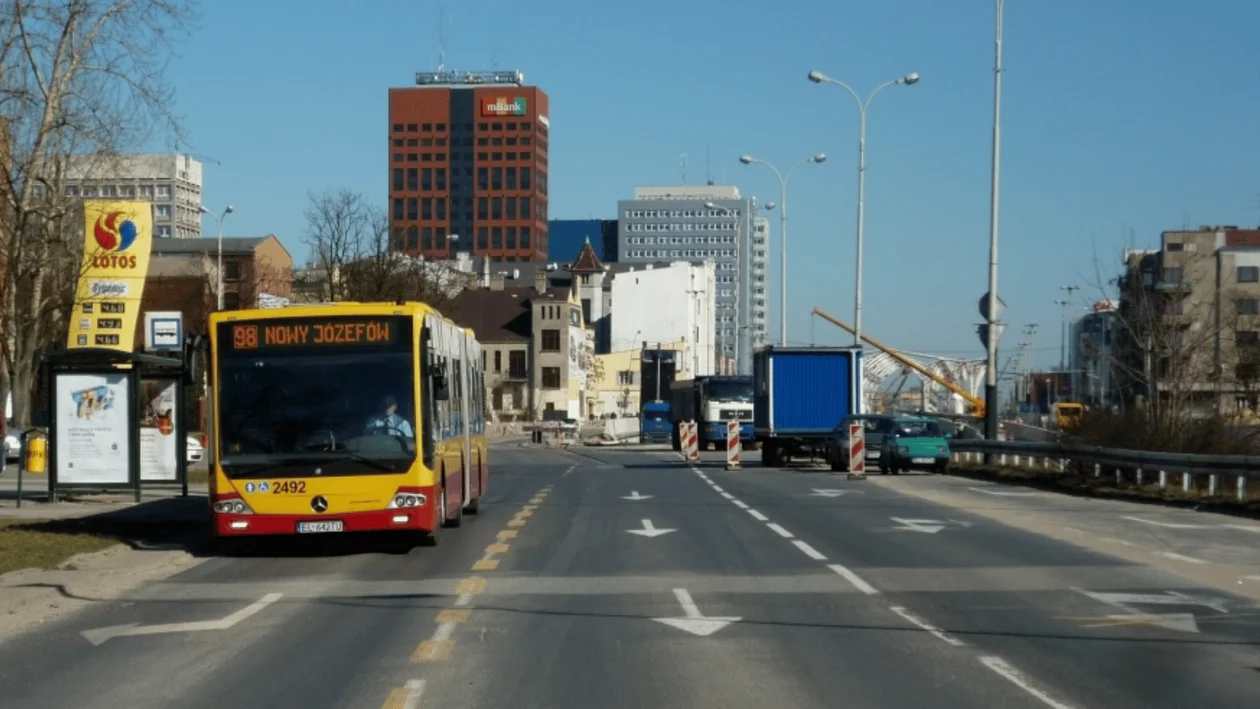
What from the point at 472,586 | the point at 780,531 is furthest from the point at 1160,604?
the point at 780,531

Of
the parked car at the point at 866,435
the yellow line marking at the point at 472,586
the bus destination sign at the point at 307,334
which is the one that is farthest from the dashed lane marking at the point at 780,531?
the parked car at the point at 866,435

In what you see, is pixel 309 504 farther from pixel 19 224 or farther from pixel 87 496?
pixel 87 496

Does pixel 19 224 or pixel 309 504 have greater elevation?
pixel 19 224

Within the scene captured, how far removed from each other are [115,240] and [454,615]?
17.9 meters

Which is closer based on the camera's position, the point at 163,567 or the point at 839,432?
the point at 163,567

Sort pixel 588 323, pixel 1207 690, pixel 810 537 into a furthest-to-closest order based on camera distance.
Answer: pixel 588 323 → pixel 810 537 → pixel 1207 690

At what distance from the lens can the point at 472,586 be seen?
15023 millimetres

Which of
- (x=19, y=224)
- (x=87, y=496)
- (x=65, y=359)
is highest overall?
(x=19, y=224)

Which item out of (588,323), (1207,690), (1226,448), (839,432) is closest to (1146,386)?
(1226,448)

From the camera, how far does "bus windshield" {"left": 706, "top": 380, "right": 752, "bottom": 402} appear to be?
223 feet

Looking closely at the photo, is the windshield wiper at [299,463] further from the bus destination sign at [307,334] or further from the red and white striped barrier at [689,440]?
the red and white striped barrier at [689,440]

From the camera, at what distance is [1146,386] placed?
35.1 m

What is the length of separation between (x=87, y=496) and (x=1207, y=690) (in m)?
24.4

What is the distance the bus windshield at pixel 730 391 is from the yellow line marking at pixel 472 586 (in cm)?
5266
